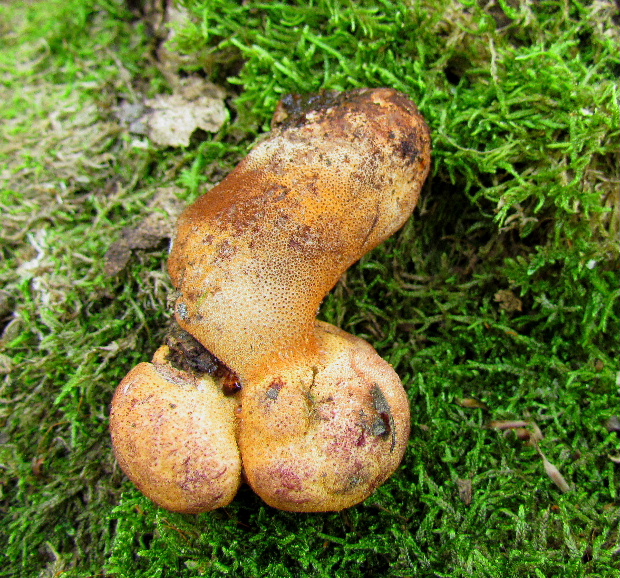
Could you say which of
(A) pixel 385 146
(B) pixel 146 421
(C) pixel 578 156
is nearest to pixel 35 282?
(B) pixel 146 421

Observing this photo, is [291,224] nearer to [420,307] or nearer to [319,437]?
[319,437]

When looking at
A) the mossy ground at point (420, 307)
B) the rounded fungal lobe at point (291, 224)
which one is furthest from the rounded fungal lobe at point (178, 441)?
the mossy ground at point (420, 307)

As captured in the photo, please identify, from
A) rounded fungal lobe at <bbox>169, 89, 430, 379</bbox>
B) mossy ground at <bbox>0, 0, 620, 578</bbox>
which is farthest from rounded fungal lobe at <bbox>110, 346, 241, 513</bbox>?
mossy ground at <bbox>0, 0, 620, 578</bbox>

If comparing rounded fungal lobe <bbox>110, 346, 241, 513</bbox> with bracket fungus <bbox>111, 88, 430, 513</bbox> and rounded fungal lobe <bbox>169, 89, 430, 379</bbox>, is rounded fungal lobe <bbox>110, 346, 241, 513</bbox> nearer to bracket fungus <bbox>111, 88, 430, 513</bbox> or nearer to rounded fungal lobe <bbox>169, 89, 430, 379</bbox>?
bracket fungus <bbox>111, 88, 430, 513</bbox>

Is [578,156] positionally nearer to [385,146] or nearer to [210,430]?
[385,146]

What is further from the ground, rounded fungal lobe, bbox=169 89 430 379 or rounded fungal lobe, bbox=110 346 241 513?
rounded fungal lobe, bbox=169 89 430 379
